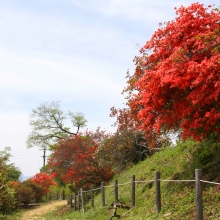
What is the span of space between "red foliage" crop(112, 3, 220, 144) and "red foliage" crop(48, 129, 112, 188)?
1302cm

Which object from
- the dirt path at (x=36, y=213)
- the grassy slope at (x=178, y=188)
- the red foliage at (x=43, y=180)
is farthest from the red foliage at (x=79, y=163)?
the red foliage at (x=43, y=180)

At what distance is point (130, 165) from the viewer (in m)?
22.5

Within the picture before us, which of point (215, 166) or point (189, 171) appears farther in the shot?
point (189, 171)

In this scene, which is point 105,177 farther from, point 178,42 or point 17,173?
point 17,173

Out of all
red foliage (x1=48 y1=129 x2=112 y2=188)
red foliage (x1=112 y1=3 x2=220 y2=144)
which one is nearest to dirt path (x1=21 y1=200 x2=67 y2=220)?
red foliage (x1=48 y1=129 x2=112 y2=188)

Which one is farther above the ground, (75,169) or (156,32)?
(156,32)

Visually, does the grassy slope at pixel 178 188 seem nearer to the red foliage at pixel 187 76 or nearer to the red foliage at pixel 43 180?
the red foliage at pixel 187 76

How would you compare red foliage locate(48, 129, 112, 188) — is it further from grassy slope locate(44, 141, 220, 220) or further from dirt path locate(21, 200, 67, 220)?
grassy slope locate(44, 141, 220, 220)

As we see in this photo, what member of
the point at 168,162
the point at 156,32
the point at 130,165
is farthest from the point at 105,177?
the point at 156,32

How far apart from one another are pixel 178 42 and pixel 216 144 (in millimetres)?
4781

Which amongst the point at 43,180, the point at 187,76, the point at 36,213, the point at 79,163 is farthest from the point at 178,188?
the point at 43,180

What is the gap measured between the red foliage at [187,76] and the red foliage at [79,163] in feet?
42.7

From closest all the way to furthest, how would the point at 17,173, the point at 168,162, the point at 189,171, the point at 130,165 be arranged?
the point at 189,171
the point at 168,162
the point at 130,165
the point at 17,173

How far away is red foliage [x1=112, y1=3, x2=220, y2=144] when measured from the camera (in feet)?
27.0
